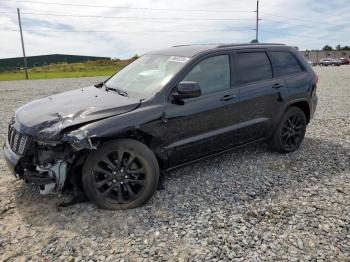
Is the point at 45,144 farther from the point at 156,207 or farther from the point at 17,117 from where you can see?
the point at 156,207

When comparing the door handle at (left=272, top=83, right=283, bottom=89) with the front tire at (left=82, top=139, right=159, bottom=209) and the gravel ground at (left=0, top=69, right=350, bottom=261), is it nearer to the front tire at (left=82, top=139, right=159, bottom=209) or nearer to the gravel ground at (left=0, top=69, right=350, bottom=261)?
the gravel ground at (left=0, top=69, right=350, bottom=261)

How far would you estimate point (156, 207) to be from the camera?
12.5 ft

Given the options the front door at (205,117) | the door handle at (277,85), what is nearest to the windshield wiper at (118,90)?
the front door at (205,117)

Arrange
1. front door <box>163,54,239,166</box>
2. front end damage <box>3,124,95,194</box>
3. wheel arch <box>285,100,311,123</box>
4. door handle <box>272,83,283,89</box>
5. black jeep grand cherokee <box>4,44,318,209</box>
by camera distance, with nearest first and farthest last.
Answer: front end damage <box>3,124,95,194</box>, black jeep grand cherokee <box>4,44,318,209</box>, front door <box>163,54,239,166</box>, door handle <box>272,83,283,89</box>, wheel arch <box>285,100,311,123</box>

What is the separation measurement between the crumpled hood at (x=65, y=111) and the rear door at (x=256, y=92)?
1705 mm

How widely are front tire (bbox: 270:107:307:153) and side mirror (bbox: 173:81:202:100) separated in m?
2.03

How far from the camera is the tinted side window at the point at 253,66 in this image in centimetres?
480

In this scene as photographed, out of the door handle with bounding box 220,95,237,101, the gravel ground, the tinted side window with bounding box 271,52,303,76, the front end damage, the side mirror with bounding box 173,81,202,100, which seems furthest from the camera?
the tinted side window with bounding box 271,52,303,76

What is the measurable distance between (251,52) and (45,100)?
309 centimetres

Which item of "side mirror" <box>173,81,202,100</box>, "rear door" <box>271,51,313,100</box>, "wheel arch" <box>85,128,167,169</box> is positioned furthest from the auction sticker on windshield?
"rear door" <box>271,51,313,100</box>

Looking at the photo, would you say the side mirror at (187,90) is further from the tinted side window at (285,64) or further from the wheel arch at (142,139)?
the tinted side window at (285,64)

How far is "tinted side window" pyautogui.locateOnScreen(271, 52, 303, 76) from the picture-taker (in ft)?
17.5

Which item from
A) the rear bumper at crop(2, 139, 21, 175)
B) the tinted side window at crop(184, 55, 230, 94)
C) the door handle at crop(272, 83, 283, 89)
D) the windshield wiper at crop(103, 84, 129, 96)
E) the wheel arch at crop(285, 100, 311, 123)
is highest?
the tinted side window at crop(184, 55, 230, 94)

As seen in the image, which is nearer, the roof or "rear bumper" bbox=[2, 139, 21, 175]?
"rear bumper" bbox=[2, 139, 21, 175]
